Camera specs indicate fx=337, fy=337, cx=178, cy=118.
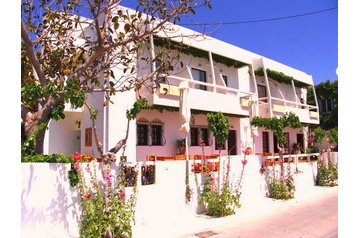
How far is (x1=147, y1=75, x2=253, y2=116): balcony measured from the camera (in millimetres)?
13799

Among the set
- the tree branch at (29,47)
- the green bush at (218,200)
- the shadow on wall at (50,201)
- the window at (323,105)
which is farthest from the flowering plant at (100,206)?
the window at (323,105)

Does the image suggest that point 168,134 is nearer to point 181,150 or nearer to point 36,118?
point 181,150

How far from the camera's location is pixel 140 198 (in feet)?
27.1

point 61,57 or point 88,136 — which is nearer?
point 61,57

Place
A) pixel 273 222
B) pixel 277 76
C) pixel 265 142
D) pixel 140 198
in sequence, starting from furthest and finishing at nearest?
pixel 265 142 → pixel 277 76 → pixel 273 222 → pixel 140 198

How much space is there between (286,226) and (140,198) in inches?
147

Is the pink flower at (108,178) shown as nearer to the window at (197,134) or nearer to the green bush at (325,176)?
the window at (197,134)

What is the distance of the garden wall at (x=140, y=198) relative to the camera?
6.39 m

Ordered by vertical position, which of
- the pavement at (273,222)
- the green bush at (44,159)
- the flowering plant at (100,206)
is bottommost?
the pavement at (273,222)

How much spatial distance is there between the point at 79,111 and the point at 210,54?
22.7ft

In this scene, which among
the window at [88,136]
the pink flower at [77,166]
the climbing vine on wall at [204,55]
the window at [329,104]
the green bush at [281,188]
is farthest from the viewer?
the window at [329,104]

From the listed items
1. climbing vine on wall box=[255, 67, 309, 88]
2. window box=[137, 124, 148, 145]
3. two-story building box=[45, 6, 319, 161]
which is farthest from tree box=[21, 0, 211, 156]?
climbing vine on wall box=[255, 67, 309, 88]

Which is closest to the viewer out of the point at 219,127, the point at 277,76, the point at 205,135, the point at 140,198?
the point at 140,198

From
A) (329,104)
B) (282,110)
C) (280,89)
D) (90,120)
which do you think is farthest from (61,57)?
(329,104)
